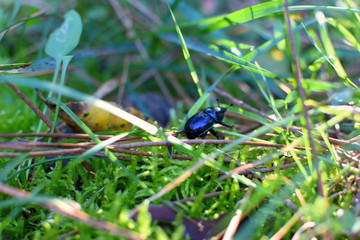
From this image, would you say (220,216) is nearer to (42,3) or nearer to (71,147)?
(71,147)

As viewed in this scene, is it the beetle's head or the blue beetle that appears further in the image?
the beetle's head

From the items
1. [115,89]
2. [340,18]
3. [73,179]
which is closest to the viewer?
[73,179]

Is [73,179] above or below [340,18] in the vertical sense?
below

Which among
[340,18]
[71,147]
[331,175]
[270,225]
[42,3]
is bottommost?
[270,225]

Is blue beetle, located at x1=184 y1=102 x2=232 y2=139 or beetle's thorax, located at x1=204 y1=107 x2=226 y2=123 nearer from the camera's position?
blue beetle, located at x1=184 y1=102 x2=232 y2=139

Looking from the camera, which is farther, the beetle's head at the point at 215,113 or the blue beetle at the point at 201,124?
the beetle's head at the point at 215,113

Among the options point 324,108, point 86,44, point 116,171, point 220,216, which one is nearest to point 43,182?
point 116,171

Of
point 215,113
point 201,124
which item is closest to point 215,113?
point 215,113

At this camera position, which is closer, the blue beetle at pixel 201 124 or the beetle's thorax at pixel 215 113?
the blue beetle at pixel 201 124

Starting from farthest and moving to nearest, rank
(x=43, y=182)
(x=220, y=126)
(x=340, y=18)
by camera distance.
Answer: (x=340, y=18), (x=220, y=126), (x=43, y=182)

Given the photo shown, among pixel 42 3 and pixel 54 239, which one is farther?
pixel 42 3

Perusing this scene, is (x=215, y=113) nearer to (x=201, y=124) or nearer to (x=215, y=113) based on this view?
(x=215, y=113)
